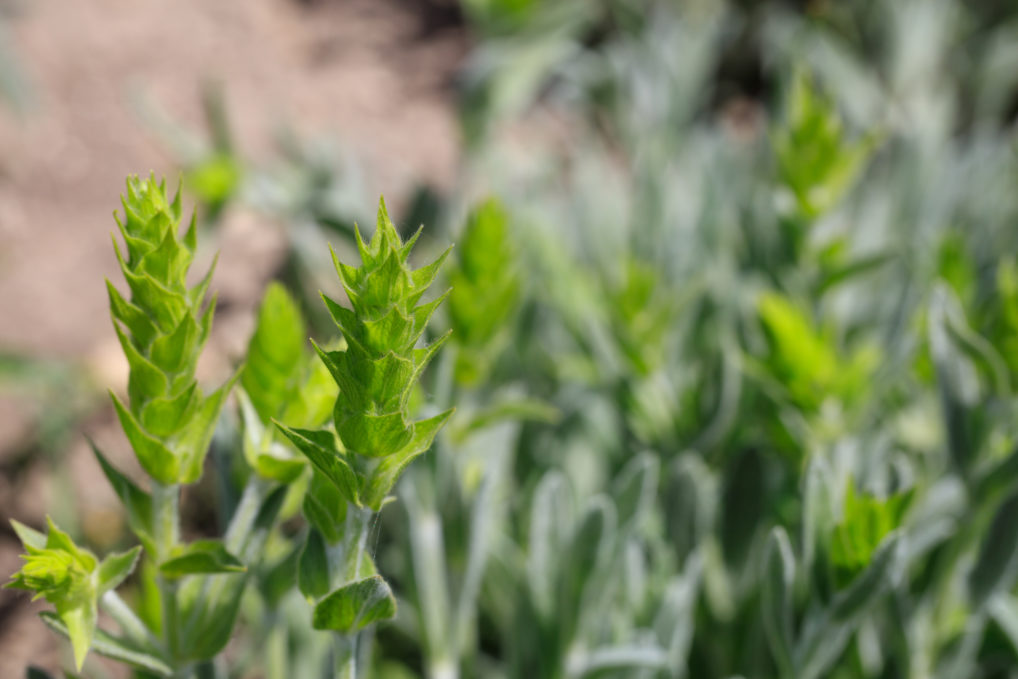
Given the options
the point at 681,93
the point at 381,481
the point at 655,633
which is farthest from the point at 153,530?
the point at 681,93

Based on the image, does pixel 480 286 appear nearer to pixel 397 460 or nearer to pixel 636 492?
pixel 636 492

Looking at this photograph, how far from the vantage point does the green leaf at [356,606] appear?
76 cm

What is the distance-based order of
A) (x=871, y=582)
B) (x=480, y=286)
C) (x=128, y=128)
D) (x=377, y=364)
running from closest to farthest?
(x=377, y=364) → (x=871, y=582) → (x=480, y=286) → (x=128, y=128)

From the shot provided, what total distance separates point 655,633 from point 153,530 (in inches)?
26.8

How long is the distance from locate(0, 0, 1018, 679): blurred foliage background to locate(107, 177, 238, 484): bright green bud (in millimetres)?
197

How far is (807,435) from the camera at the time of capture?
137 centimetres

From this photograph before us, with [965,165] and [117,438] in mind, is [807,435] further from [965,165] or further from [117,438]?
[117,438]

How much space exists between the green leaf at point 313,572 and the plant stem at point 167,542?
128 mm

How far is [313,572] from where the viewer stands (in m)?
0.82

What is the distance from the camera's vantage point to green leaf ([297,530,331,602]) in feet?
2.67

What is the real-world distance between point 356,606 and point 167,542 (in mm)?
199

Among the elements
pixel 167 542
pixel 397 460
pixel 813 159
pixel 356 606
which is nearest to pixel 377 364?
pixel 397 460

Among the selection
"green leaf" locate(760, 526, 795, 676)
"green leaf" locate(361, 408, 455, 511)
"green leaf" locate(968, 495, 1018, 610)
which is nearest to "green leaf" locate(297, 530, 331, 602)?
"green leaf" locate(361, 408, 455, 511)

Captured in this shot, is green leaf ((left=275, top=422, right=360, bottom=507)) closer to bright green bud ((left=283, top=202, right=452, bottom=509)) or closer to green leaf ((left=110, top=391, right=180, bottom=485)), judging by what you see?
bright green bud ((left=283, top=202, right=452, bottom=509))
